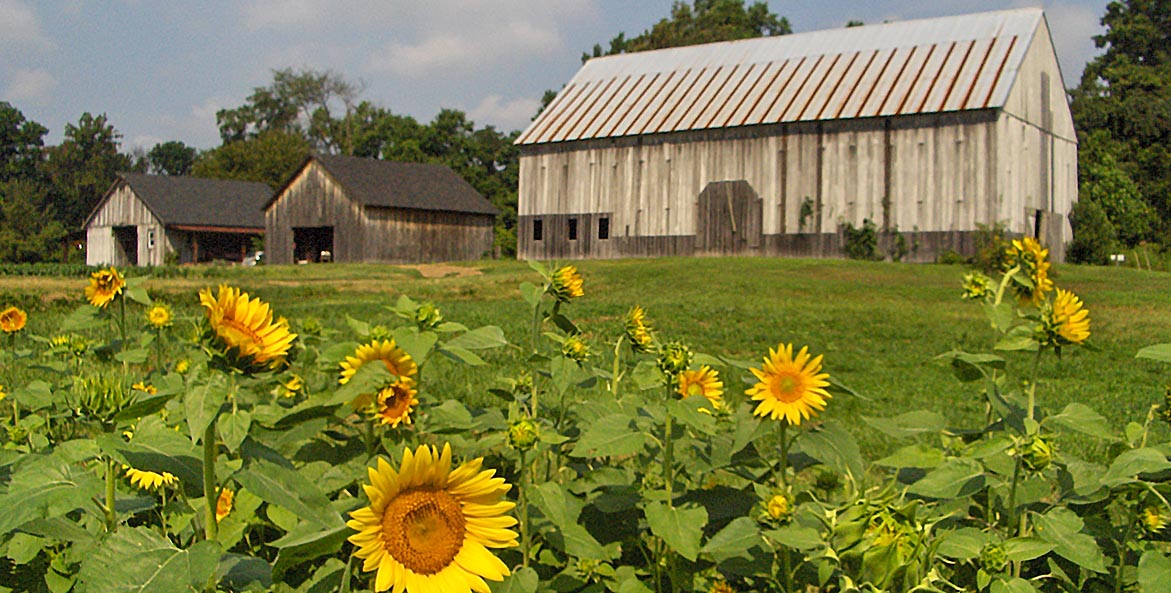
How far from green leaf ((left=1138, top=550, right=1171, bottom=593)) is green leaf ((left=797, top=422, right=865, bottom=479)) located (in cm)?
52

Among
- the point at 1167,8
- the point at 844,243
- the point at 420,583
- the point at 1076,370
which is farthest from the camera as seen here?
the point at 1167,8

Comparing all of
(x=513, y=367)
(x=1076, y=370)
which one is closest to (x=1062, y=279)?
(x=1076, y=370)

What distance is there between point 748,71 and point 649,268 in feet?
32.0

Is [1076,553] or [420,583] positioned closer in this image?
[420,583]

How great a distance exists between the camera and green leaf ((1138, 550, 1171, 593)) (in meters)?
1.75

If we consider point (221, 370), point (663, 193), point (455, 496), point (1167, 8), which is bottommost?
point (455, 496)

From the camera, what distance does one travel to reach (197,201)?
5094cm

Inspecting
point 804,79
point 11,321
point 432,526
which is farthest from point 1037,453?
point 804,79

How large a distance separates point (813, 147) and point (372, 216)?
62.8 feet

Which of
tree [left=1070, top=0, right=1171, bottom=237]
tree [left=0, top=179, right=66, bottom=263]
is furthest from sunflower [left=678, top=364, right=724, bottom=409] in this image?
tree [left=0, top=179, right=66, bottom=263]

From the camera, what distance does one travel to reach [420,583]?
1.41m

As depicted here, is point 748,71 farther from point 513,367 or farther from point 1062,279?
point 513,367

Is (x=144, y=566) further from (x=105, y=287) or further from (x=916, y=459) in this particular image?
(x=105, y=287)

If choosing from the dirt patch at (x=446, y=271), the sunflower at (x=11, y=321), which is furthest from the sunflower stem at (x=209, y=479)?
the dirt patch at (x=446, y=271)
